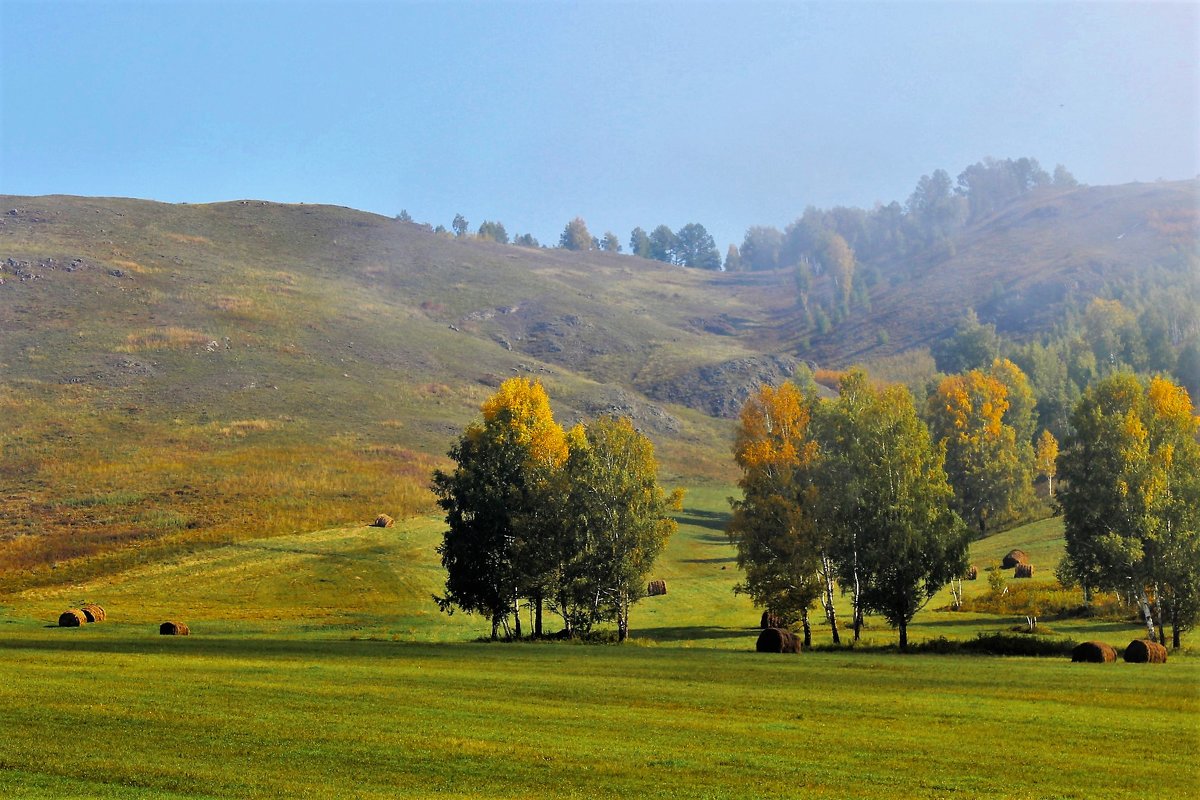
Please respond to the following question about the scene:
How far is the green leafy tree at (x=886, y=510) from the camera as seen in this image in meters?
64.8

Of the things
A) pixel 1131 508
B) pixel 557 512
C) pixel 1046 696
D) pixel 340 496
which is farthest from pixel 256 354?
pixel 1046 696

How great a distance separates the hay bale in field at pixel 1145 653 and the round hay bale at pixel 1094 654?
82cm

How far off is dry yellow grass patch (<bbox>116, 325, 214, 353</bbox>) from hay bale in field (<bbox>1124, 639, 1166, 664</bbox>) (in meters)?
171

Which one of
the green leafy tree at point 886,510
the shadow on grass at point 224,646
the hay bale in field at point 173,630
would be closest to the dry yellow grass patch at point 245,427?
the hay bale in field at point 173,630

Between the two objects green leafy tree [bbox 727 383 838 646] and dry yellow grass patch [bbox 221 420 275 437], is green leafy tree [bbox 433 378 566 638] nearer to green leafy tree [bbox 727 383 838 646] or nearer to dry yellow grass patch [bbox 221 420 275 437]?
green leafy tree [bbox 727 383 838 646]

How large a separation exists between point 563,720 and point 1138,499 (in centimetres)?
5221

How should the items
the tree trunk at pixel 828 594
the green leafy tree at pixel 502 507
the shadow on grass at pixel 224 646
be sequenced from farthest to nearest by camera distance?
the green leafy tree at pixel 502 507
the tree trunk at pixel 828 594
the shadow on grass at pixel 224 646

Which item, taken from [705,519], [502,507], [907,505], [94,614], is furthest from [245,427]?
[907,505]

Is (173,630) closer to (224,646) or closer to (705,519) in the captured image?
(224,646)

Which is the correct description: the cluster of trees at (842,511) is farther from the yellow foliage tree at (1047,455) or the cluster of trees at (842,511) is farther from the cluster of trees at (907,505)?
the yellow foliage tree at (1047,455)

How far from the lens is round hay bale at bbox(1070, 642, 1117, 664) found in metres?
51.5

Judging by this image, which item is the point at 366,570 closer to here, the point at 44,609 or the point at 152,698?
the point at 44,609

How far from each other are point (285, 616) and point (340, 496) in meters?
49.1

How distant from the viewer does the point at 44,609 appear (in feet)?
258
